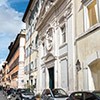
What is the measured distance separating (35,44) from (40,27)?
811 centimetres

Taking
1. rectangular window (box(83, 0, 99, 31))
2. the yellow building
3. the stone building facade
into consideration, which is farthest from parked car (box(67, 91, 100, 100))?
the stone building facade

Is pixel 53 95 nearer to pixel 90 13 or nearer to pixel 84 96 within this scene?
pixel 84 96

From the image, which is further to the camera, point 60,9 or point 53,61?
point 53,61

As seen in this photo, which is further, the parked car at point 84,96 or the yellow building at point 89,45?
the yellow building at point 89,45

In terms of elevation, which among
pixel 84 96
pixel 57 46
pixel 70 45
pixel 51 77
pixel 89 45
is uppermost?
pixel 57 46

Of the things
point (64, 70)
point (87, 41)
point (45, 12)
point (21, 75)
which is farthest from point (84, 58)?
point (21, 75)

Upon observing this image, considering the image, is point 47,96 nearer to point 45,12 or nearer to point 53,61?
point 53,61

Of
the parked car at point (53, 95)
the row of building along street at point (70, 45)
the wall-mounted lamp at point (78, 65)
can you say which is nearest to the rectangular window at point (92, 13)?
the row of building along street at point (70, 45)

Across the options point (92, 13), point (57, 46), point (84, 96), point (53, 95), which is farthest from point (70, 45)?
point (84, 96)

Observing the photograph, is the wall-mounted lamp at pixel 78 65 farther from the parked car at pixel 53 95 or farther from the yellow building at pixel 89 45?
the parked car at pixel 53 95

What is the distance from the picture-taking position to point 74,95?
1404 cm

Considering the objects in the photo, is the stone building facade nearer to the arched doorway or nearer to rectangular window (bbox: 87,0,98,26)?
the arched doorway

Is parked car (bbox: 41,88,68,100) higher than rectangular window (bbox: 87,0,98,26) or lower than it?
lower

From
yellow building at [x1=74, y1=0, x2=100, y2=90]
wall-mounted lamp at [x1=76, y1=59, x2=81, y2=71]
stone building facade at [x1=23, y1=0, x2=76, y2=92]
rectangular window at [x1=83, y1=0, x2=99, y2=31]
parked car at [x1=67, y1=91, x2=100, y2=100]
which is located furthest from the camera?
stone building facade at [x1=23, y1=0, x2=76, y2=92]
